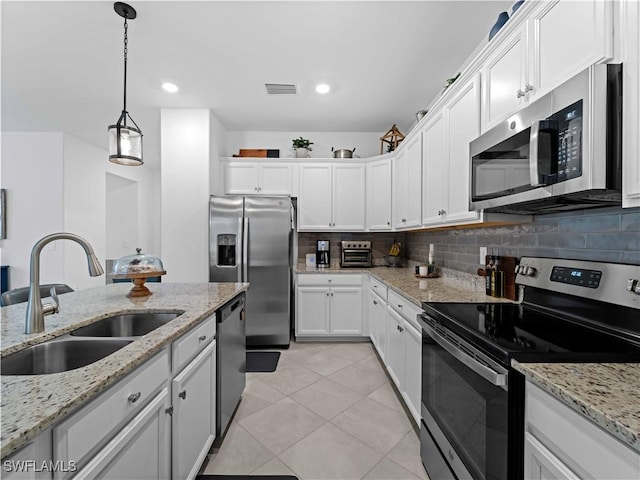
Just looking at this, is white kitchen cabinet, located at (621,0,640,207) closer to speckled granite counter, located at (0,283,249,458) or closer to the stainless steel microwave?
the stainless steel microwave

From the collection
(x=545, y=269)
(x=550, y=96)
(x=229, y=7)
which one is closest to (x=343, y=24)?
(x=229, y=7)

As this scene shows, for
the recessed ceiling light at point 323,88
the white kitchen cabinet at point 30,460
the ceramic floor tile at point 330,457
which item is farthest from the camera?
the recessed ceiling light at point 323,88

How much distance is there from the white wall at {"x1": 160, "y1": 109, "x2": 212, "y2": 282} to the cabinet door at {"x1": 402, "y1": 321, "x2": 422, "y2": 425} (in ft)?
8.07

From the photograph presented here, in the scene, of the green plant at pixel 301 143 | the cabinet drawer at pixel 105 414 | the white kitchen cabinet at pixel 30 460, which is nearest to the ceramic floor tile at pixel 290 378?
the cabinet drawer at pixel 105 414

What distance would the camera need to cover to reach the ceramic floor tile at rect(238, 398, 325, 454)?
76.2 inches

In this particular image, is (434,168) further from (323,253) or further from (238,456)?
(238,456)

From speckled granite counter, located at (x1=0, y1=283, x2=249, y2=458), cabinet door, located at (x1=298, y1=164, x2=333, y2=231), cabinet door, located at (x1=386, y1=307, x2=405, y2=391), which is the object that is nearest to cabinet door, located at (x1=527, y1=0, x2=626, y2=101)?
cabinet door, located at (x1=386, y1=307, x2=405, y2=391)

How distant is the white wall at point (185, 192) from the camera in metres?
3.56

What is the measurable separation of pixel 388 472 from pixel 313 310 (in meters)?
2.10

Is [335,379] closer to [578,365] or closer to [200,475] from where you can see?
[200,475]

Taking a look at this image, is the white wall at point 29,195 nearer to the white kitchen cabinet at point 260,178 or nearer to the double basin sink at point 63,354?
the white kitchen cabinet at point 260,178

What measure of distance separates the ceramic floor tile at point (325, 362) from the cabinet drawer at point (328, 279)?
782mm

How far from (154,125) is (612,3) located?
15.0 feet

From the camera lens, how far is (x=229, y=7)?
1973 mm
